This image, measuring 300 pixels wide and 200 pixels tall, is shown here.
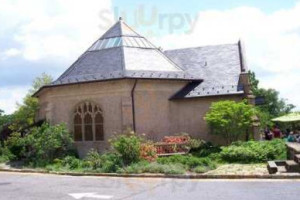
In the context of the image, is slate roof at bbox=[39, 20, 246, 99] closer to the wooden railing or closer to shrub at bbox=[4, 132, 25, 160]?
the wooden railing

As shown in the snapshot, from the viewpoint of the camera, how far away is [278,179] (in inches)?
593

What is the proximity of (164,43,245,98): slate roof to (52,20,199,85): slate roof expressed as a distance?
0.92 metres

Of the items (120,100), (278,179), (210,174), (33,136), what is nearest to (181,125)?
(120,100)

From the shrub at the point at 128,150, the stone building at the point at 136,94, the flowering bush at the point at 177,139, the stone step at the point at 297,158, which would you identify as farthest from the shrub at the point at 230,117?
the stone step at the point at 297,158

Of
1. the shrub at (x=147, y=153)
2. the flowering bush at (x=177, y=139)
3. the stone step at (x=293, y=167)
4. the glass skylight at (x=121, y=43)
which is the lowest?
the stone step at (x=293, y=167)

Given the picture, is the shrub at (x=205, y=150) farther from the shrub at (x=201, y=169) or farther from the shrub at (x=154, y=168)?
the shrub at (x=154, y=168)

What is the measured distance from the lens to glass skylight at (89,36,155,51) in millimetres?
29425

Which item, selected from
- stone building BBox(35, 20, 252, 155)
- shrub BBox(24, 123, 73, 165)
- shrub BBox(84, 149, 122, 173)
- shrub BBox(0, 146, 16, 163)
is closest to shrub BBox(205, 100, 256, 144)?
stone building BBox(35, 20, 252, 155)

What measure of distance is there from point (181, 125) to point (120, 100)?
4.05m

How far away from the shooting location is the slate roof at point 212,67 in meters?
26.6

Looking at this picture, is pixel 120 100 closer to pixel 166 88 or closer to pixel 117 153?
pixel 166 88

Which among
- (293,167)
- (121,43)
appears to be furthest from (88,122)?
(293,167)

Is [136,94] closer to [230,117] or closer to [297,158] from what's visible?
[230,117]

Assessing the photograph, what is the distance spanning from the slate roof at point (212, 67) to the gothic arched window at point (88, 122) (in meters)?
4.79
